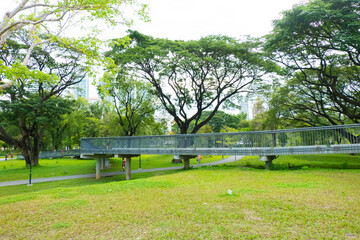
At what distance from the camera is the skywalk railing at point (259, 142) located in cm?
1109

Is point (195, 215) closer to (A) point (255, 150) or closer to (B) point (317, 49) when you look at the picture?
(A) point (255, 150)

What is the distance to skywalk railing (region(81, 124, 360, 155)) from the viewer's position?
1109 centimetres

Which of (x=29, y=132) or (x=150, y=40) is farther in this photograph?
(x=29, y=132)

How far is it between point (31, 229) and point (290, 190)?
663cm

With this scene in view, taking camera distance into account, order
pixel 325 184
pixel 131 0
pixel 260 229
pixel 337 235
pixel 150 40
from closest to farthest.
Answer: pixel 337 235 < pixel 260 229 < pixel 325 184 < pixel 131 0 < pixel 150 40

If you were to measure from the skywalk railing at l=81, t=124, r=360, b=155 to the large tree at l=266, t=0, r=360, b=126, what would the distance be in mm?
5597

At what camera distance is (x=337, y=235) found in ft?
12.0

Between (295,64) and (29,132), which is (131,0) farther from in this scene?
(29,132)

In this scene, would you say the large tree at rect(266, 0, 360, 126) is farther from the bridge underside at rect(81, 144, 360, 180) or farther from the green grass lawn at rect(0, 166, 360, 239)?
the green grass lawn at rect(0, 166, 360, 239)

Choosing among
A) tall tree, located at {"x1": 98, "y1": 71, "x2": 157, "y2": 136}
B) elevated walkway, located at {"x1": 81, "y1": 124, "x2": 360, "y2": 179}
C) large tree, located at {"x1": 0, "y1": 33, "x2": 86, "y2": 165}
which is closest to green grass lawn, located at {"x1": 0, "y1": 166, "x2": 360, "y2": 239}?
elevated walkway, located at {"x1": 81, "y1": 124, "x2": 360, "y2": 179}

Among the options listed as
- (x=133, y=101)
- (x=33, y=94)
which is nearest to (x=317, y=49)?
(x=133, y=101)

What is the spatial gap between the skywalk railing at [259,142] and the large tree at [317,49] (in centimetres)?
560

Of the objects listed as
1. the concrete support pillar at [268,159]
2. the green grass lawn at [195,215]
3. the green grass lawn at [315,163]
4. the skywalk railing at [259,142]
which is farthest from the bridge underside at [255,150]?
the green grass lawn at [195,215]

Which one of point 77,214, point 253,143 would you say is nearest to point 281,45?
point 253,143
